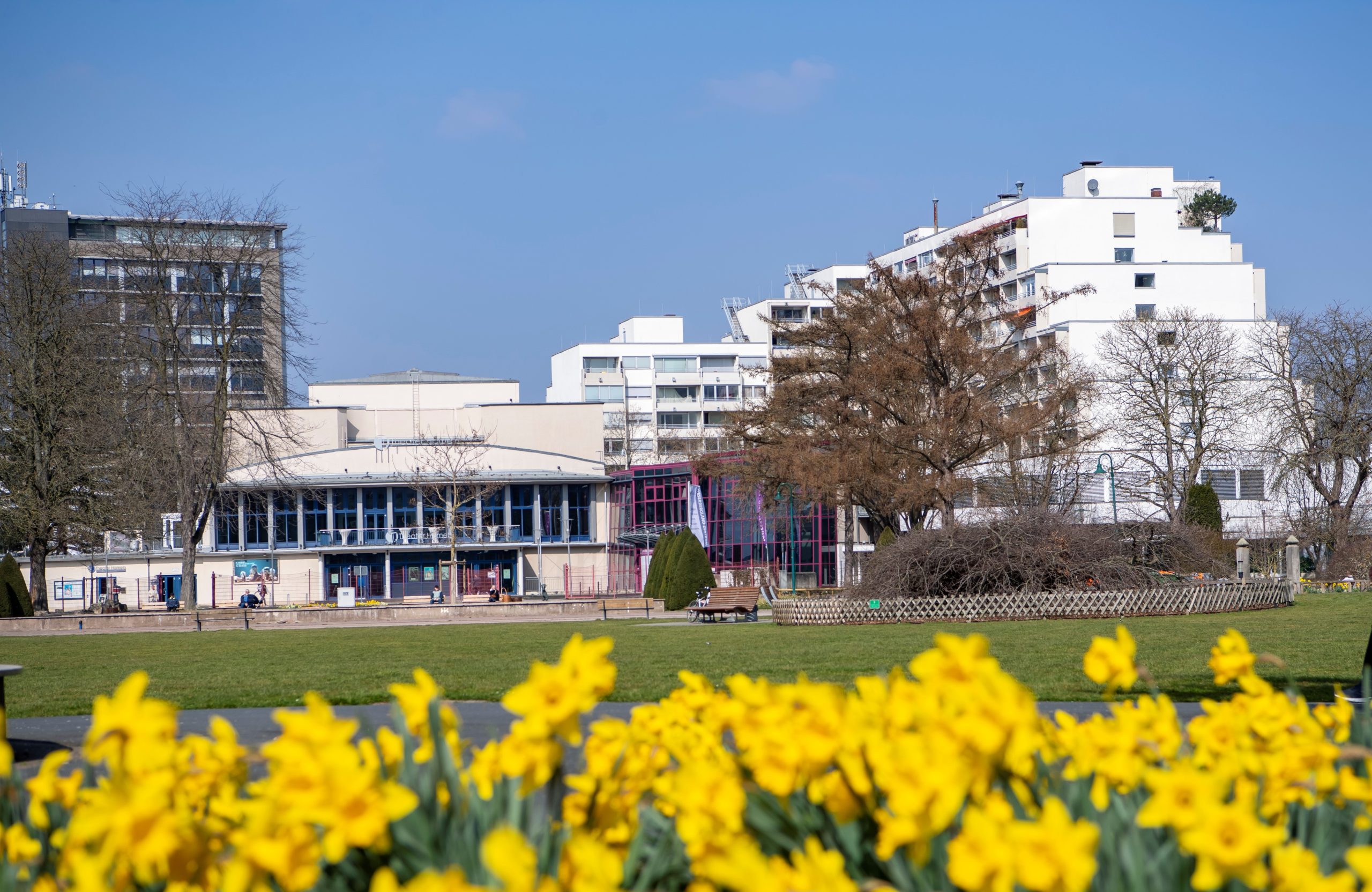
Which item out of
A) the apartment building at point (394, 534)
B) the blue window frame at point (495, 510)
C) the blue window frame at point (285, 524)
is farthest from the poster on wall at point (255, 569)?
the blue window frame at point (495, 510)

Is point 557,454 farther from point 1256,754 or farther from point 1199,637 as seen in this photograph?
point 1256,754

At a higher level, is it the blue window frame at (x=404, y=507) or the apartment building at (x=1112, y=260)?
the apartment building at (x=1112, y=260)

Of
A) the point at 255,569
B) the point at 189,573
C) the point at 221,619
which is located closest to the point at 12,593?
the point at 221,619

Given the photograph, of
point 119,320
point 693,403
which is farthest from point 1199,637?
point 693,403

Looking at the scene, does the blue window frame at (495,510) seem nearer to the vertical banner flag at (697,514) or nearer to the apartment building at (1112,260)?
the vertical banner flag at (697,514)

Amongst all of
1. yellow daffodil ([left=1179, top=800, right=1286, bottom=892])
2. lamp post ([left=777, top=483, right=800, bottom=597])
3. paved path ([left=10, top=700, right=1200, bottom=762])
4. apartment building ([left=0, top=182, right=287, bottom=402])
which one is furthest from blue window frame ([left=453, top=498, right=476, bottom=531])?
yellow daffodil ([left=1179, top=800, right=1286, bottom=892])

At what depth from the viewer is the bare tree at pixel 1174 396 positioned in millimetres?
59906

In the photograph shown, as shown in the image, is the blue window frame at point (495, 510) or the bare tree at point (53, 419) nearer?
the bare tree at point (53, 419)

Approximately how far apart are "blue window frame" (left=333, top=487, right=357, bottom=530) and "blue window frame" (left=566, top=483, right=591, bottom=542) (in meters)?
11.4

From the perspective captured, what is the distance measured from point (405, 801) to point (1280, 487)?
61.5 meters

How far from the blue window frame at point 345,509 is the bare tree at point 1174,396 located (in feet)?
127

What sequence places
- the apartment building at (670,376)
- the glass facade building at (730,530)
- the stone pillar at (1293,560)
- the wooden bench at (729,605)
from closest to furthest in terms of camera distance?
the wooden bench at (729,605) → the stone pillar at (1293,560) → the glass facade building at (730,530) → the apartment building at (670,376)

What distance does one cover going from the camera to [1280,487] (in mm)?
58594

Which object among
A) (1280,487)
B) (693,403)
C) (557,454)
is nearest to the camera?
(1280,487)
